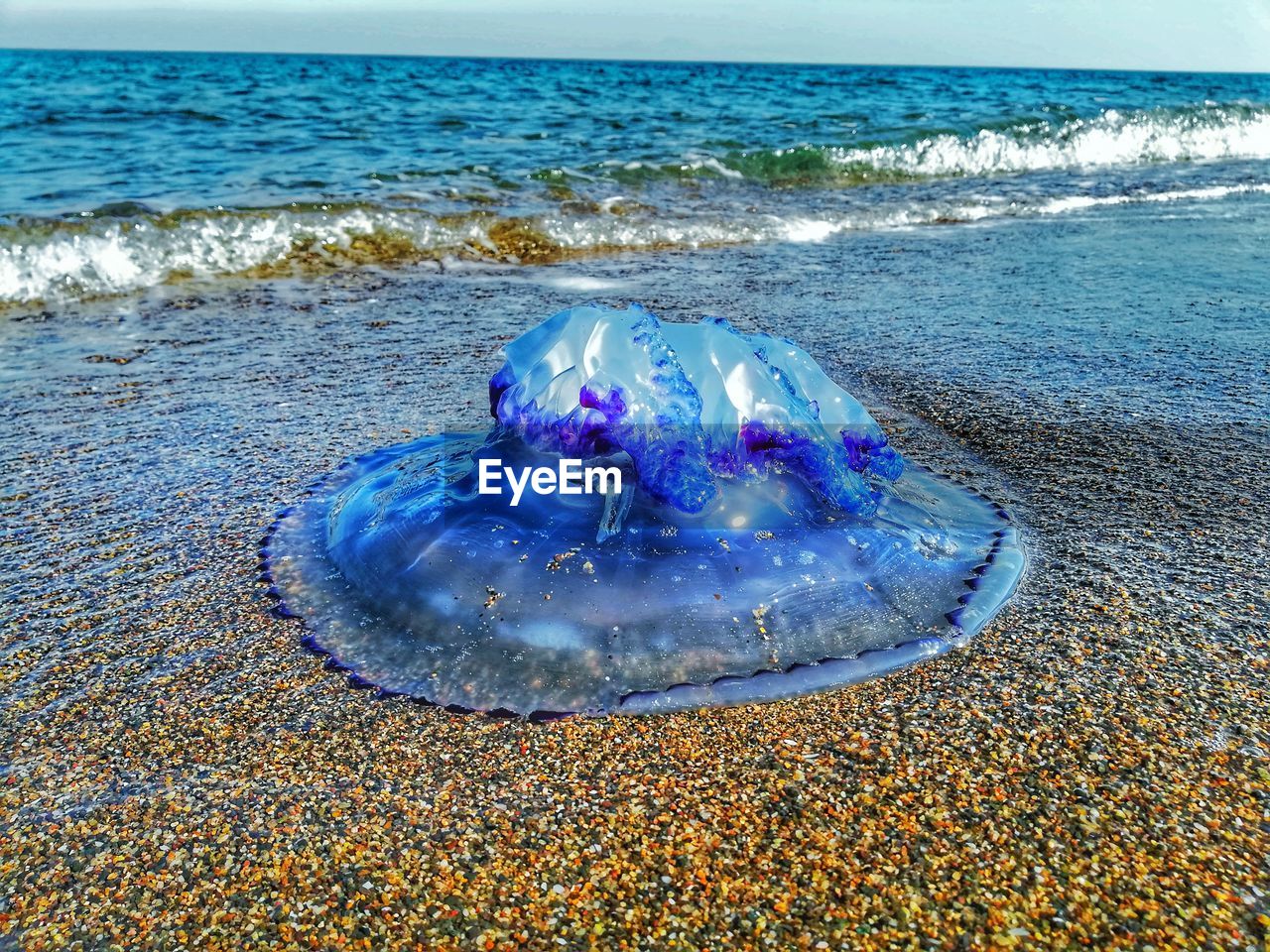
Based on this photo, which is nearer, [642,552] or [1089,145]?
[642,552]

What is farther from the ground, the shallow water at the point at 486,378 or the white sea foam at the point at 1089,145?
the white sea foam at the point at 1089,145

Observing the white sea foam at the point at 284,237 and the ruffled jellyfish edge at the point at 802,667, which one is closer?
the ruffled jellyfish edge at the point at 802,667

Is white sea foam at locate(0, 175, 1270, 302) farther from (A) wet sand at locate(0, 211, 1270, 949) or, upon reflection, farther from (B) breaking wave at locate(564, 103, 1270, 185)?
(A) wet sand at locate(0, 211, 1270, 949)

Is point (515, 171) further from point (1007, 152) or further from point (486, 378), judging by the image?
point (1007, 152)

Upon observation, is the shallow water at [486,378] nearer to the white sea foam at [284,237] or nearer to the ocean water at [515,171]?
the white sea foam at [284,237]

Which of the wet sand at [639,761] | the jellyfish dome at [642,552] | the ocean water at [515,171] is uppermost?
the ocean water at [515,171]

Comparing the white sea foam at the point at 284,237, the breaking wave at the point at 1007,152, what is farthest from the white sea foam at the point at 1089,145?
the white sea foam at the point at 284,237

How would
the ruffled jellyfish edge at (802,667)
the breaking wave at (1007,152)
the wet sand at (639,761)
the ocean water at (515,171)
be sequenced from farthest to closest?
the breaking wave at (1007,152) < the ocean water at (515,171) < the ruffled jellyfish edge at (802,667) < the wet sand at (639,761)

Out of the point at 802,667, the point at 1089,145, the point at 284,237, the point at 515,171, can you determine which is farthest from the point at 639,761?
the point at 1089,145

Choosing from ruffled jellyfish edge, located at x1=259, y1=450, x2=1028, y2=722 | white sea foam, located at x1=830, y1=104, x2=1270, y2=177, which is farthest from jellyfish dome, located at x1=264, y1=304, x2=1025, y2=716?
white sea foam, located at x1=830, y1=104, x2=1270, y2=177
